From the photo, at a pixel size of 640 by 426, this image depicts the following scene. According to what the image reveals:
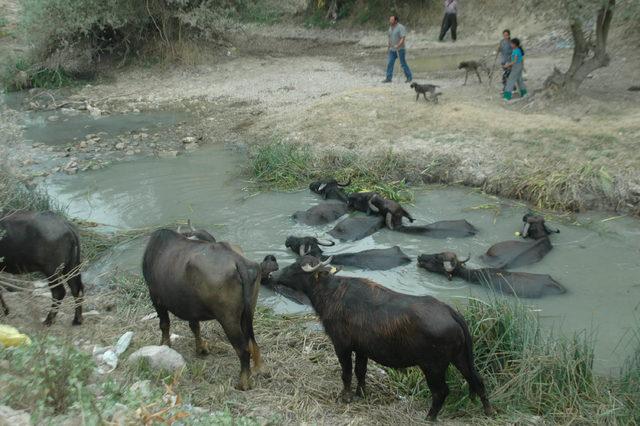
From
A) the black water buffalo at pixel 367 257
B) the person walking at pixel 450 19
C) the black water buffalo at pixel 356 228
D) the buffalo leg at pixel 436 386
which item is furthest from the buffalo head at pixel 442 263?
the person walking at pixel 450 19

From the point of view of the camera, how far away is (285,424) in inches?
212

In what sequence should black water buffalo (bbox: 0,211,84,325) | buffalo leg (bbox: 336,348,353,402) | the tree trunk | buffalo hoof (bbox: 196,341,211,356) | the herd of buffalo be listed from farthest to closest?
the tree trunk
black water buffalo (bbox: 0,211,84,325)
buffalo hoof (bbox: 196,341,211,356)
buffalo leg (bbox: 336,348,353,402)
the herd of buffalo

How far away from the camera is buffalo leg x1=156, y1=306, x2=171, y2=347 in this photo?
6656mm

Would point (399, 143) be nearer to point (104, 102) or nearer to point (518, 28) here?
point (104, 102)

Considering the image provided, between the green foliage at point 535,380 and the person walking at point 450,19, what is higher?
the person walking at point 450,19

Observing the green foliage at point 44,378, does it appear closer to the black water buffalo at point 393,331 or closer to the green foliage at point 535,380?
the black water buffalo at point 393,331

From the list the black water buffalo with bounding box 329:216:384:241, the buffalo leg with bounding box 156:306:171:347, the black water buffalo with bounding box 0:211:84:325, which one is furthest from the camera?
the black water buffalo with bounding box 329:216:384:241

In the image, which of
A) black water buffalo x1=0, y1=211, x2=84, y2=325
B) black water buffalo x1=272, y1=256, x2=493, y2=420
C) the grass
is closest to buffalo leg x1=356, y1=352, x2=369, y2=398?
black water buffalo x1=272, y1=256, x2=493, y2=420

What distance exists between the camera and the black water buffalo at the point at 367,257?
909cm

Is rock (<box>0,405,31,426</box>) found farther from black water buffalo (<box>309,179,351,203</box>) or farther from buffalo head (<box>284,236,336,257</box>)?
black water buffalo (<box>309,179,351,203</box>)

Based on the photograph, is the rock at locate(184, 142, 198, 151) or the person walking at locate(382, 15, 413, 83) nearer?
the rock at locate(184, 142, 198, 151)

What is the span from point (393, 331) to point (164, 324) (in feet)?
8.48

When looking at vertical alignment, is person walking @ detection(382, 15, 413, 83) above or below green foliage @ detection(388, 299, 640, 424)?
above

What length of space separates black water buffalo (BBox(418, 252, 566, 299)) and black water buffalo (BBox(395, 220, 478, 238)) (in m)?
1.21
